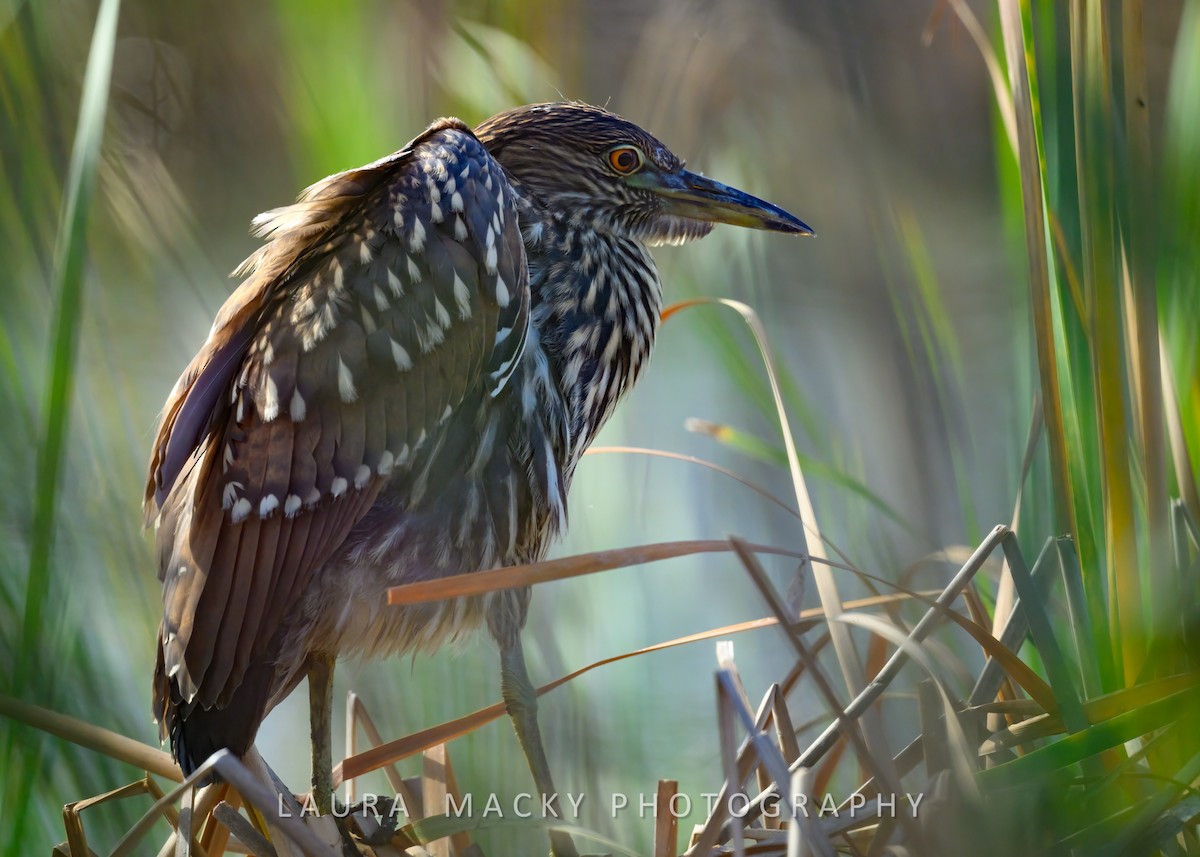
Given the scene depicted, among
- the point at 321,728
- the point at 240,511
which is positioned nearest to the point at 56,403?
the point at 240,511

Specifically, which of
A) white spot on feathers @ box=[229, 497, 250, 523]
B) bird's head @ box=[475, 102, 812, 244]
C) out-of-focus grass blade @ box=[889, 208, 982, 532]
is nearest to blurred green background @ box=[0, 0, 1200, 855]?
out-of-focus grass blade @ box=[889, 208, 982, 532]

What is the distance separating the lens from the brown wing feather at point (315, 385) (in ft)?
4.10

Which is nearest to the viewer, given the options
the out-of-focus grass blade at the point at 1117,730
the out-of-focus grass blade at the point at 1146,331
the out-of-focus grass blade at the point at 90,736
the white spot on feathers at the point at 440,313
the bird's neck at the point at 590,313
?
the out-of-focus grass blade at the point at 1117,730

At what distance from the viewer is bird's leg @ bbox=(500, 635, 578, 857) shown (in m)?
1.46

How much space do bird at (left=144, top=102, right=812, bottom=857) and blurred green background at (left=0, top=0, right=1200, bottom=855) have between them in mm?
106

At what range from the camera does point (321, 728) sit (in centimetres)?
146

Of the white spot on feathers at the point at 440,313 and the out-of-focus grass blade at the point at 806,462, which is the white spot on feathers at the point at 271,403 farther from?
the out-of-focus grass blade at the point at 806,462

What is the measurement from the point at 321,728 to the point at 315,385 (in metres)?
0.48

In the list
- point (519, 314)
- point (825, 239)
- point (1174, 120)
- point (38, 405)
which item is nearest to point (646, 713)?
point (519, 314)

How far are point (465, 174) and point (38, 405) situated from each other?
578 millimetres

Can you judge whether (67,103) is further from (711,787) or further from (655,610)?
(711,787)

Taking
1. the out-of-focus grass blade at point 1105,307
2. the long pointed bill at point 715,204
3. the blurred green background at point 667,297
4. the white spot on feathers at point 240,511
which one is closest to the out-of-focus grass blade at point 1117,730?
the out-of-focus grass blade at point 1105,307

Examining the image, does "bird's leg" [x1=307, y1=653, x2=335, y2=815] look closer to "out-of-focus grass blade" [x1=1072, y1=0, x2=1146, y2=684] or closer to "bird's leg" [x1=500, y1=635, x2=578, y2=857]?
"bird's leg" [x1=500, y1=635, x2=578, y2=857]

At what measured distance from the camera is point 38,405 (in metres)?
1.29
